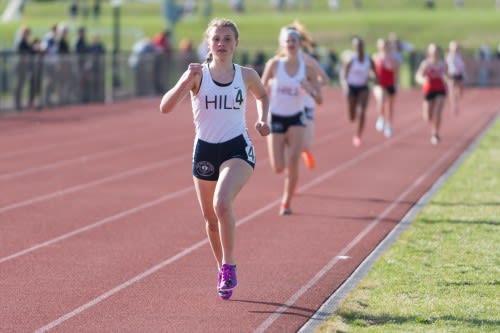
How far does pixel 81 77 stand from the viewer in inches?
1310

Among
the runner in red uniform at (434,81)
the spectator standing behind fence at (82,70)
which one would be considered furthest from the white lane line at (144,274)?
the spectator standing behind fence at (82,70)

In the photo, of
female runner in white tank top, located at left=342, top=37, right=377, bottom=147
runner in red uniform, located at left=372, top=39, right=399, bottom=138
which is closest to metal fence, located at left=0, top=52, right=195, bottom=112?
runner in red uniform, located at left=372, top=39, right=399, bottom=138

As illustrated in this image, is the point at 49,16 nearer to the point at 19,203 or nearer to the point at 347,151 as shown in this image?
the point at 347,151

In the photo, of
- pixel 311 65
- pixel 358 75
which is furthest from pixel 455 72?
pixel 311 65

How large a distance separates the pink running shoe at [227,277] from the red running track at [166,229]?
0.47 feet

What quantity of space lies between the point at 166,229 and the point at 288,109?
2.07m

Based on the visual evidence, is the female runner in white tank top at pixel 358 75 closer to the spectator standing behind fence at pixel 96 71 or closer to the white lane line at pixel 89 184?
the white lane line at pixel 89 184

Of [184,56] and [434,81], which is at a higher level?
[434,81]

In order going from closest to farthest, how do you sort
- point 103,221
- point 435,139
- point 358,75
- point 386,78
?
point 103,221 < point 358,75 < point 435,139 < point 386,78

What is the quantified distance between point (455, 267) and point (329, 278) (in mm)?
1095

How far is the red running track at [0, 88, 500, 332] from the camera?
8.65 meters

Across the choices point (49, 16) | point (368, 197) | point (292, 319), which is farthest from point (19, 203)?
point (49, 16)

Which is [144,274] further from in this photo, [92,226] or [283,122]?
[283,122]

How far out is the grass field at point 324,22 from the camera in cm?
7869
